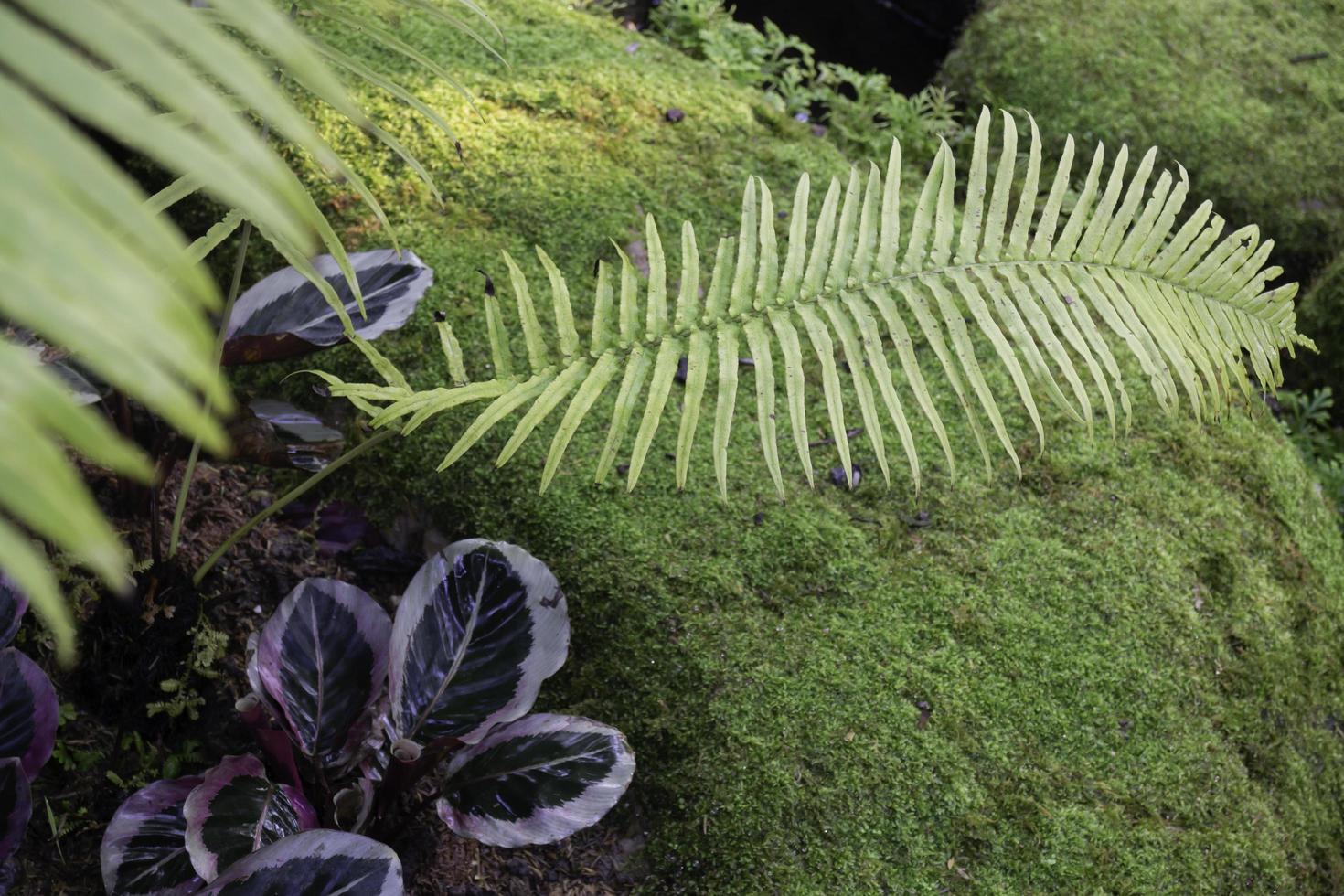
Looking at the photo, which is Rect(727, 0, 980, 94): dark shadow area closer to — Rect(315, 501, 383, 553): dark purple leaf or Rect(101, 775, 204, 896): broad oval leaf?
Rect(315, 501, 383, 553): dark purple leaf

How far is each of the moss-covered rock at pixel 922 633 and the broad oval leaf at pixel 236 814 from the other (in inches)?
22.9

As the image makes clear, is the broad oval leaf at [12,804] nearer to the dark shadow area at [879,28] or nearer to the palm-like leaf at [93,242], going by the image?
the palm-like leaf at [93,242]

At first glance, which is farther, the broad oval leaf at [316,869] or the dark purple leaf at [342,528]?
the dark purple leaf at [342,528]

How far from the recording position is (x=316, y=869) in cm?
134

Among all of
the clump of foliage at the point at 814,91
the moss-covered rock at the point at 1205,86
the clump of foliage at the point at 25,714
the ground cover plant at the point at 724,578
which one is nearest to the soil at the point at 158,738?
the ground cover plant at the point at 724,578

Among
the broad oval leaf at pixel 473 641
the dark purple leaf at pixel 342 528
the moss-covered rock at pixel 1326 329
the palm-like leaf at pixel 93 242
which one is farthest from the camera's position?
the moss-covered rock at pixel 1326 329

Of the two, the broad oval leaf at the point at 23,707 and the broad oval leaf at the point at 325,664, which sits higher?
the broad oval leaf at the point at 325,664

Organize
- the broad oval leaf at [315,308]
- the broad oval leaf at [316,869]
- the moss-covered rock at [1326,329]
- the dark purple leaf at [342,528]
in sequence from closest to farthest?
the broad oval leaf at [316,869]
the broad oval leaf at [315,308]
the dark purple leaf at [342,528]
the moss-covered rock at [1326,329]

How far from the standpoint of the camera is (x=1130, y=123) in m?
3.87

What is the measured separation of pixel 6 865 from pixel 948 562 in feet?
6.04

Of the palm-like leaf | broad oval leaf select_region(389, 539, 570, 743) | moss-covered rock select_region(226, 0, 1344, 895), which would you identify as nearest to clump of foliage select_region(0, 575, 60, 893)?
broad oval leaf select_region(389, 539, 570, 743)

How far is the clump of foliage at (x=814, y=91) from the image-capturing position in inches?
144

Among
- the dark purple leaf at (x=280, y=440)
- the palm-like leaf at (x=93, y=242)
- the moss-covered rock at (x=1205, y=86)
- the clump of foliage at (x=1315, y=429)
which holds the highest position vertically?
the moss-covered rock at (x=1205, y=86)

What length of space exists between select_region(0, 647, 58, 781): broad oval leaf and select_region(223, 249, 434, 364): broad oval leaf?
1.96 feet
